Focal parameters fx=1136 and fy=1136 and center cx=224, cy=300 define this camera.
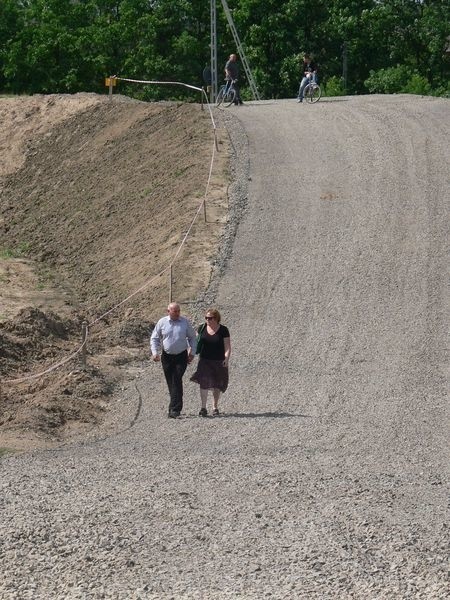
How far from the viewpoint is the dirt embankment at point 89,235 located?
A: 17.4 m

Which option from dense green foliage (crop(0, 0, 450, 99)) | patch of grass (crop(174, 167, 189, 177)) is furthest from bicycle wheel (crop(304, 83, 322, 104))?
dense green foliage (crop(0, 0, 450, 99))

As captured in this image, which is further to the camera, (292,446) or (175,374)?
(175,374)

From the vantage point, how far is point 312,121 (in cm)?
3247

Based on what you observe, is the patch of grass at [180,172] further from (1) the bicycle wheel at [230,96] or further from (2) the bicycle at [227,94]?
(1) the bicycle wheel at [230,96]

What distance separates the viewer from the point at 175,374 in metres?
15.2

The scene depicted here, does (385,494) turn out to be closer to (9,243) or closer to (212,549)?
(212,549)

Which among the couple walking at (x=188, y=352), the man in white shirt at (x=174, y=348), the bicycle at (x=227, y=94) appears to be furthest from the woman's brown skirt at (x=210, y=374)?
the bicycle at (x=227, y=94)

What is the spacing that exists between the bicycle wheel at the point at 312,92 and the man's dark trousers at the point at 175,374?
23.0m

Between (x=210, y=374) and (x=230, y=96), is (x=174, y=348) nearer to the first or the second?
(x=210, y=374)

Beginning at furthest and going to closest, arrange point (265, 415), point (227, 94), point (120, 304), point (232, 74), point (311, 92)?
point (311, 92) → point (227, 94) → point (232, 74) → point (120, 304) → point (265, 415)

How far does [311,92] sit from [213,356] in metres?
23.4

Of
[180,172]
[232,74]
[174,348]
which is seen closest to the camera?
[174,348]

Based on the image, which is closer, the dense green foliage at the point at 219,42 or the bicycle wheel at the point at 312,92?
the bicycle wheel at the point at 312,92

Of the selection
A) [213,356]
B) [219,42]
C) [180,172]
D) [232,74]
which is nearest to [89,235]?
[180,172]
